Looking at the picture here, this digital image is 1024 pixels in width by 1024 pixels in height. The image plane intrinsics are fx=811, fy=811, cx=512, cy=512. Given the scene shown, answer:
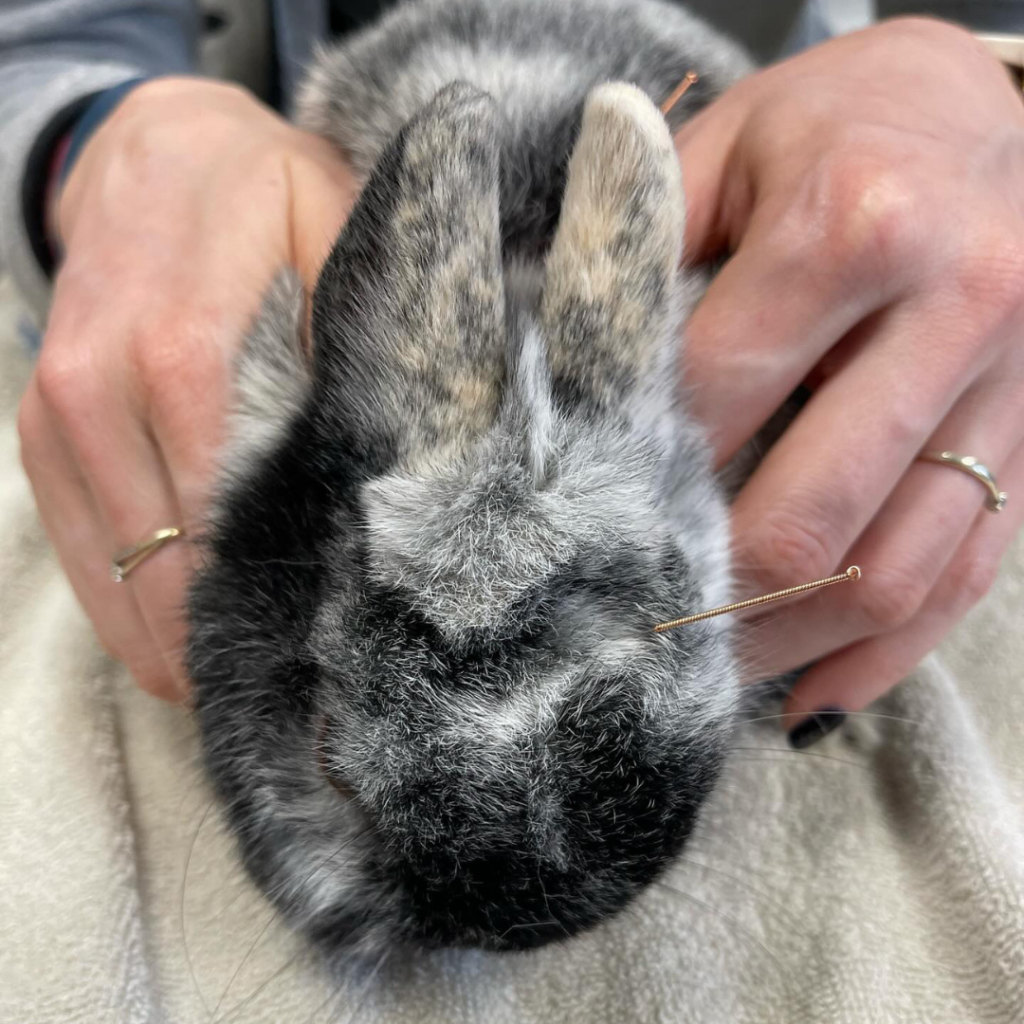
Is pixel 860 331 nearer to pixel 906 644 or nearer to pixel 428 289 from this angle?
pixel 906 644

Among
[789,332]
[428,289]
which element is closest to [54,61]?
[428,289]

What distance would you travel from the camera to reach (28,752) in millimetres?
908

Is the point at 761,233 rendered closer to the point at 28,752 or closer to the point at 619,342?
the point at 619,342

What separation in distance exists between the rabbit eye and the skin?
0.82 ft

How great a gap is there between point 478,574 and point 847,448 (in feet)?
1.37

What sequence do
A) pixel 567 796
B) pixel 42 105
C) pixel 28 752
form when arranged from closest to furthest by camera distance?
pixel 567 796 → pixel 28 752 → pixel 42 105

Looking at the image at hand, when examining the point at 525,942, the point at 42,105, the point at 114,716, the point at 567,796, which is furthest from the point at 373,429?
the point at 42,105

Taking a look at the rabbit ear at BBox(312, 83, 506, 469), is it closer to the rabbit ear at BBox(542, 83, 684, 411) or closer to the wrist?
the rabbit ear at BBox(542, 83, 684, 411)

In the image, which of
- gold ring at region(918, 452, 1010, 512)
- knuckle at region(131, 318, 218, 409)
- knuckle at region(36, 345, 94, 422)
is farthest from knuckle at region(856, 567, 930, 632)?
knuckle at region(36, 345, 94, 422)

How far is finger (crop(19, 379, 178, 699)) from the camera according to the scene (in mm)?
930

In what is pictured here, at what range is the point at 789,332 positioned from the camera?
767 millimetres

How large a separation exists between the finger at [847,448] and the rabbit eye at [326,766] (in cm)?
40

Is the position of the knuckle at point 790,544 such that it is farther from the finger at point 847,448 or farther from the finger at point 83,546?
the finger at point 83,546

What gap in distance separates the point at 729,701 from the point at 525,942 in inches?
9.5
